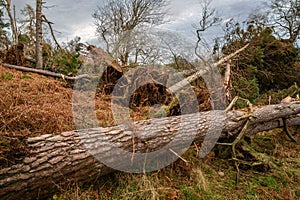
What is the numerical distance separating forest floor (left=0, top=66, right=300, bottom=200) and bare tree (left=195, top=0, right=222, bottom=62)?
359 centimetres

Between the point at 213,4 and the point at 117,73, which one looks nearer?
the point at 117,73

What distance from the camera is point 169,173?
2.34 metres

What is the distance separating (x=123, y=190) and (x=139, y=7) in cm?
1104

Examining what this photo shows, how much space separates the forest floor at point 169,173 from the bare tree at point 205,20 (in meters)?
3.59

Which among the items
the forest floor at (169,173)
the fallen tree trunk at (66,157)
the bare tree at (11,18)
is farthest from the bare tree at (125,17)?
the fallen tree trunk at (66,157)

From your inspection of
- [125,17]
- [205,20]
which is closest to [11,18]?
[125,17]

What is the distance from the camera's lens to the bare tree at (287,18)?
11.1 meters

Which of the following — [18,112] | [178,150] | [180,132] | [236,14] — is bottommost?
[178,150]

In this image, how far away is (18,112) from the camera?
84.6 inches

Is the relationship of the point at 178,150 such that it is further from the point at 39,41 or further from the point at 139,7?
the point at 139,7

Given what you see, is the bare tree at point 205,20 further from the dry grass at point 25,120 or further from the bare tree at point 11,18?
the bare tree at point 11,18

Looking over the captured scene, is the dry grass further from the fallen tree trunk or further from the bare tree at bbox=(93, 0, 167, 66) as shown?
the bare tree at bbox=(93, 0, 167, 66)

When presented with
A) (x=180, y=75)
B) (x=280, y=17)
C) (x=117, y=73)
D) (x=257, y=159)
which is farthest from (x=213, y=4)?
(x=280, y=17)

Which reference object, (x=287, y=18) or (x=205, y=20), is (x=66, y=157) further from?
(x=287, y=18)
